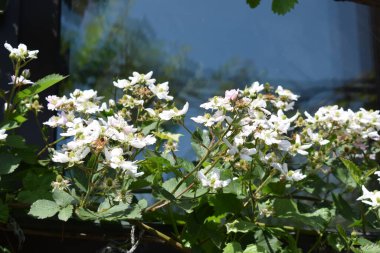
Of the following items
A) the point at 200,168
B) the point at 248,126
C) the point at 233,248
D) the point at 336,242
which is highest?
the point at 248,126

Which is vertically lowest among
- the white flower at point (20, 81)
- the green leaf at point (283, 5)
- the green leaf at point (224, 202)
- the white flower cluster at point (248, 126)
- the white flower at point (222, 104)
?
the green leaf at point (224, 202)

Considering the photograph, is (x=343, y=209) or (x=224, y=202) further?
(x=343, y=209)

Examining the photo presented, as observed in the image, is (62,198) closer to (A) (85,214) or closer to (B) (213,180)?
(A) (85,214)

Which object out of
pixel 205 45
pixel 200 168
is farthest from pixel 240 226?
pixel 205 45

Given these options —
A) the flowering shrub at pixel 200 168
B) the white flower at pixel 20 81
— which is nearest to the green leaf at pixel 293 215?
the flowering shrub at pixel 200 168

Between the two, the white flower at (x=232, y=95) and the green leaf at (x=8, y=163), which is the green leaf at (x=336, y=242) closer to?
the white flower at (x=232, y=95)

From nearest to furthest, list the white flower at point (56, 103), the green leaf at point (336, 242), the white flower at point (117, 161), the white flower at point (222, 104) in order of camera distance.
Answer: the white flower at point (117, 161), the white flower at point (222, 104), the white flower at point (56, 103), the green leaf at point (336, 242)

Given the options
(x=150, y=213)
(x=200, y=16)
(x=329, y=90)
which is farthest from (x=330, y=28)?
(x=150, y=213)

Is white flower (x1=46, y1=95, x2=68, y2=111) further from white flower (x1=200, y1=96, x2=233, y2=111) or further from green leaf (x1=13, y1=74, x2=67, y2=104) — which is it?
white flower (x1=200, y1=96, x2=233, y2=111)
